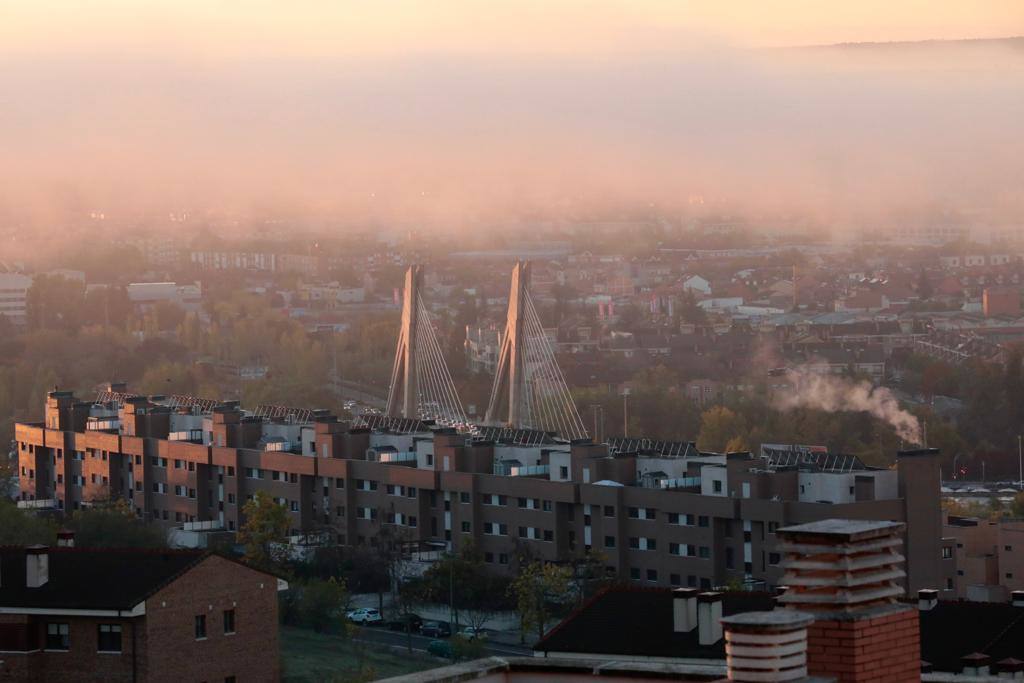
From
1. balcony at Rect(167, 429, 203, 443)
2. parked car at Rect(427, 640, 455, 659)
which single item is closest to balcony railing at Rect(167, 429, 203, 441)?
balcony at Rect(167, 429, 203, 443)

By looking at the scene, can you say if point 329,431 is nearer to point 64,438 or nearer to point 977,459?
point 64,438

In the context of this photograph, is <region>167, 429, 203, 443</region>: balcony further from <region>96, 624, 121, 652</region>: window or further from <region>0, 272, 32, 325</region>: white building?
<region>0, 272, 32, 325</region>: white building

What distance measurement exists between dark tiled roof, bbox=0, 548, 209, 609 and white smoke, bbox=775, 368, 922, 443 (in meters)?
32.9

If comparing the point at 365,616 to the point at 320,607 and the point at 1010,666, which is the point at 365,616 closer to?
the point at 320,607

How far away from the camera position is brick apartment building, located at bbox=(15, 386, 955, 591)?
21.5 metres

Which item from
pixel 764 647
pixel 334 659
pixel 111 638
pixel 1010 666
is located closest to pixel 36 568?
pixel 111 638

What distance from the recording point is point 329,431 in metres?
27.2

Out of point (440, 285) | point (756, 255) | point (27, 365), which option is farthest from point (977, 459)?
point (756, 255)

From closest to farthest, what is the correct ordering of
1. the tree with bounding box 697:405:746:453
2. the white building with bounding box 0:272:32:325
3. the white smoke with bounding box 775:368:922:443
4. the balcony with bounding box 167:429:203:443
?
the balcony with bounding box 167:429:203:443 → the tree with bounding box 697:405:746:453 → the white smoke with bounding box 775:368:922:443 → the white building with bounding box 0:272:32:325

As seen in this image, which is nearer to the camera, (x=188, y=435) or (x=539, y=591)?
(x=539, y=591)

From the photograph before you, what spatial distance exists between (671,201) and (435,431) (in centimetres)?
8326

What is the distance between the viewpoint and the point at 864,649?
5.36 m

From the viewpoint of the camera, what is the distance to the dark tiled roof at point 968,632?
444 inches

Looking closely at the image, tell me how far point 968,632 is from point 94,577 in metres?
5.04
